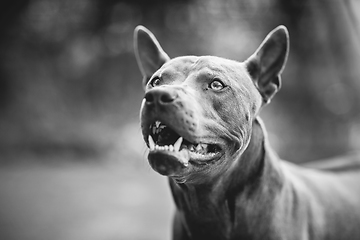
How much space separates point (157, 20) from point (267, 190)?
781 centimetres

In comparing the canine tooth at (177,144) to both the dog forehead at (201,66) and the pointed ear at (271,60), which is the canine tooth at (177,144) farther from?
the pointed ear at (271,60)

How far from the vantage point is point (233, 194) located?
81.4 inches

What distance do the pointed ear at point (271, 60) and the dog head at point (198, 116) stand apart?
0.16 meters

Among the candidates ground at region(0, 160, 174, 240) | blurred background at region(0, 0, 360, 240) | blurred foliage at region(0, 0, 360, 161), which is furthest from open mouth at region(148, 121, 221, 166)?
blurred foliage at region(0, 0, 360, 161)

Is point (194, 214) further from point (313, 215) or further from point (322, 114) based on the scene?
point (322, 114)

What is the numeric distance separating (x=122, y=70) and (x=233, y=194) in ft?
25.9

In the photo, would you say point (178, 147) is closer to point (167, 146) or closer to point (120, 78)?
point (167, 146)

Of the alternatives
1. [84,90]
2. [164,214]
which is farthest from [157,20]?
[164,214]

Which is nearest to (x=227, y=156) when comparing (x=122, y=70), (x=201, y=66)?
(x=201, y=66)

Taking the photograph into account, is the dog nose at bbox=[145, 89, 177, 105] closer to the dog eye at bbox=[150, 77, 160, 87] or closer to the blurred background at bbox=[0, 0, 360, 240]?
the dog eye at bbox=[150, 77, 160, 87]

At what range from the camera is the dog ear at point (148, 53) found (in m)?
2.55

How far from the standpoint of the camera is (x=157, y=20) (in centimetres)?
928

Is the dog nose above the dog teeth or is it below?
above

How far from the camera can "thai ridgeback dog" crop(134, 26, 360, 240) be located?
1674 mm
